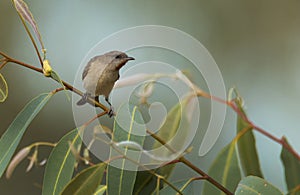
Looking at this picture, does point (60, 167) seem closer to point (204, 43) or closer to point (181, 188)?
point (181, 188)

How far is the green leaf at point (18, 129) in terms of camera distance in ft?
2.66

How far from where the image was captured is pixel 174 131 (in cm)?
96

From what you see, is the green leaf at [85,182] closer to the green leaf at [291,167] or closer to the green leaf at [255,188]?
the green leaf at [255,188]

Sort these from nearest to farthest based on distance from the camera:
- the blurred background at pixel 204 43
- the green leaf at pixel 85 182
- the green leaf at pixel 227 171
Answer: the green leaf at pixel 85 182 < the green leaf at pixel 227 171 < the blurred background at pixel 204 43

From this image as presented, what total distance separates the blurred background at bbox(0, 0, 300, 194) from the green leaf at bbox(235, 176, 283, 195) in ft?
4.49

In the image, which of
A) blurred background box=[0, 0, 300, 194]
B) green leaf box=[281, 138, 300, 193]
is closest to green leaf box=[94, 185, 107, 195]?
green leaf box=[281, 138, 300, 193]

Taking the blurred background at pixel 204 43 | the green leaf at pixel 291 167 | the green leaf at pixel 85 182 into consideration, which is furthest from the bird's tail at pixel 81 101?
the blurred background at pixel 204 43

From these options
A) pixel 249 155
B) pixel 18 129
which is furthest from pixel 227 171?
pixel 18 129

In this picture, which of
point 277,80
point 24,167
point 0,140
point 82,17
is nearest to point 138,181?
point 0,140

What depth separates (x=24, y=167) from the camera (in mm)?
2531

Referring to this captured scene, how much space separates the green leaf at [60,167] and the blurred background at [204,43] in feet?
4.49

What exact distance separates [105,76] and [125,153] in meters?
0.17

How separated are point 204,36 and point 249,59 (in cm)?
30

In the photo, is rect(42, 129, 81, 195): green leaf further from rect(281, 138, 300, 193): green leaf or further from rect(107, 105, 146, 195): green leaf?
rect(281, 138, 300, 193): green leaf
